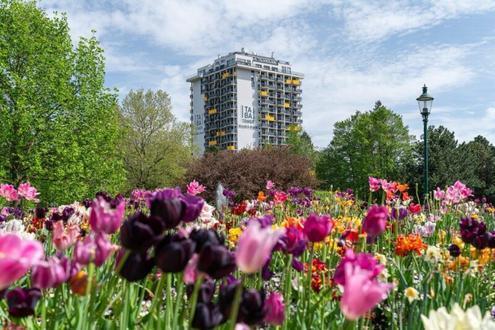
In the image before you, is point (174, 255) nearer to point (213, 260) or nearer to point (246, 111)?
point (213, 260)

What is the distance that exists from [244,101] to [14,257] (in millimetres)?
102531

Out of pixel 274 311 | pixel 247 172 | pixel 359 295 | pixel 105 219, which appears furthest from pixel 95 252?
pixel 247 172

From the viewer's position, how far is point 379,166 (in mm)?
43062

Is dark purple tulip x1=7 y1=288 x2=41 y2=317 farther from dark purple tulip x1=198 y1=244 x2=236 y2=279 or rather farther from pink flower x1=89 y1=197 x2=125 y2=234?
dark purple tulip x1=198 y1=244 x2=236 y2=279

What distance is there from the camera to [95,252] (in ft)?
4.82

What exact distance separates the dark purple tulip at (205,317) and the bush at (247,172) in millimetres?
17459

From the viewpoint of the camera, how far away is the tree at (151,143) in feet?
112

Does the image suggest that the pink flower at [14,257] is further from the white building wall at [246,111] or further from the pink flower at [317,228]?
the white building wall at [246,111]

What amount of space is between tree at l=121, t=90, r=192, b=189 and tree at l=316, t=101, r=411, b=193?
47.8 ft

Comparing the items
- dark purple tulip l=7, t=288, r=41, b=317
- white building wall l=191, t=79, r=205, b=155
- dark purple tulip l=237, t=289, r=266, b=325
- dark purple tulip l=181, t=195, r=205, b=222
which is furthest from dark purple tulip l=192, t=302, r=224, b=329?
white building wall l=191, t=79, r=205, b=155

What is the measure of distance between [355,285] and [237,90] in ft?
330

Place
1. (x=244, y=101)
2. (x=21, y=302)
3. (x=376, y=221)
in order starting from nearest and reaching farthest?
(x=21, y=302), (x=376, y=221), (x=244, y=101)

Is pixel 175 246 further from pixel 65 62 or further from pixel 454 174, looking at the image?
pixel 454 174

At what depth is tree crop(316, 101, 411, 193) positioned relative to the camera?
141ft
